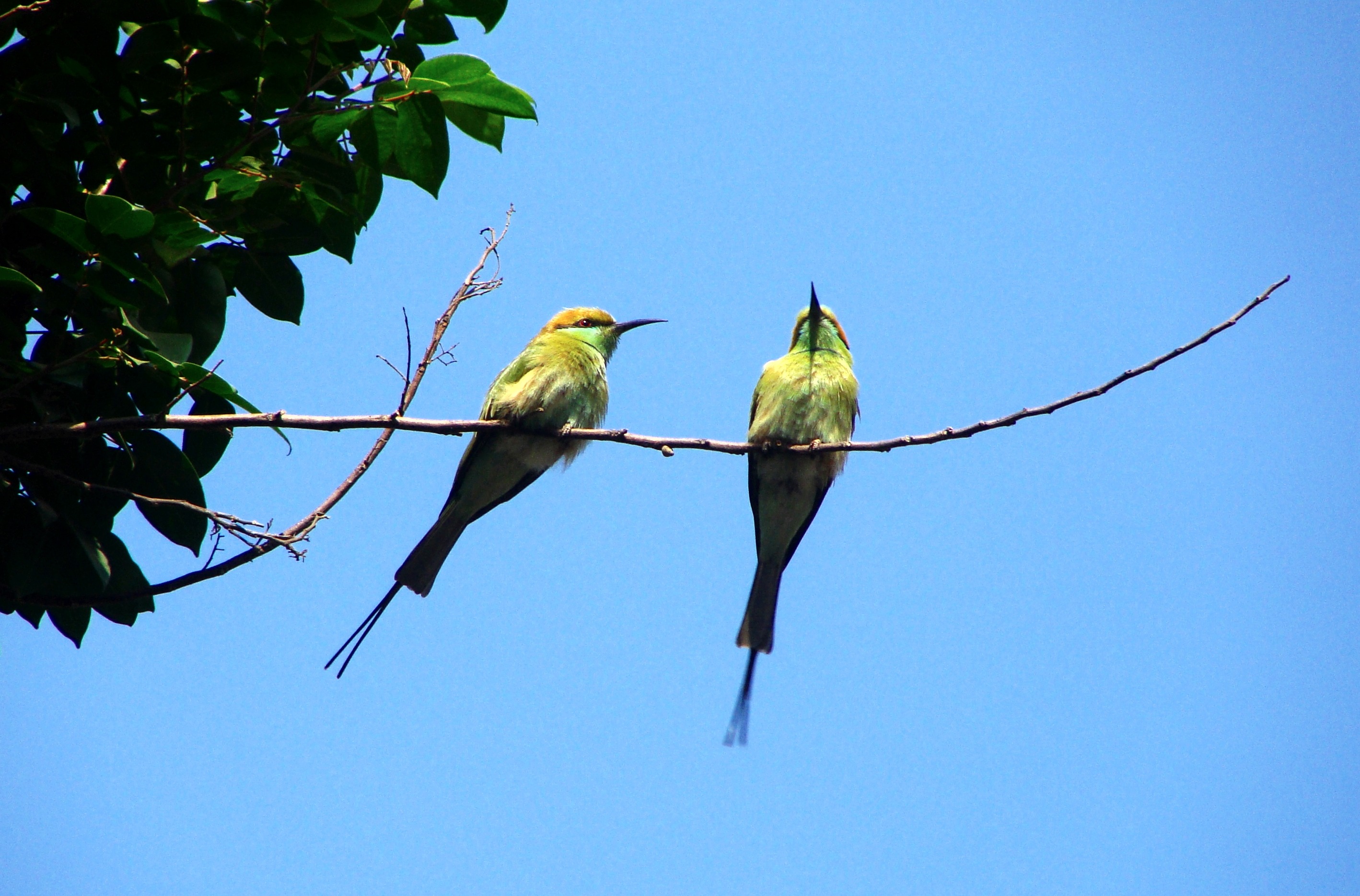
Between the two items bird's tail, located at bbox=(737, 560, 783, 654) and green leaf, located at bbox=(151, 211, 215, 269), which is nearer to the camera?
green leaf, located at bbox=(151, 211, 215, 269)

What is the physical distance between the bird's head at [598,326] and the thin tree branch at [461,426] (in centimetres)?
177

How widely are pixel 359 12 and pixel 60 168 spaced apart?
69cm

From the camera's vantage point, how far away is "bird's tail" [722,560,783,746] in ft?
11.4

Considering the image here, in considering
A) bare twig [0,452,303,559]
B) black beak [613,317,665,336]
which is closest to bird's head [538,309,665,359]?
black beak [613,317,665,336]

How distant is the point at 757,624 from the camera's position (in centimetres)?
408

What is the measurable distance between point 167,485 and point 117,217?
726 mm

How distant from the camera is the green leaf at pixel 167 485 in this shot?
234 cm

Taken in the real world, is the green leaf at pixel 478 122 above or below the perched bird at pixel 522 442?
below

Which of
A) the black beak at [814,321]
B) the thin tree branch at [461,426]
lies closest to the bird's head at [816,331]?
the black beak at [814,321]

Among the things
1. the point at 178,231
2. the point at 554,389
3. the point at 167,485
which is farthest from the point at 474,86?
the point at 554,389

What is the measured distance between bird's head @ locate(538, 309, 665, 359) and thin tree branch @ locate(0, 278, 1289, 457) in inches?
69.7

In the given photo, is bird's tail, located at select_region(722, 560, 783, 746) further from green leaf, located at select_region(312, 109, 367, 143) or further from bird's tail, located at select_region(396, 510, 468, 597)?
green leaf, located at select_region(312, 109, 367, 143)

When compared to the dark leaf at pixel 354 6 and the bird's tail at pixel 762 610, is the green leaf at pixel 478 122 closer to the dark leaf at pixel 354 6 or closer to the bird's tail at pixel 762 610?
the dark leaf at pixel 354 6

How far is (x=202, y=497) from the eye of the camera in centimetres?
244
